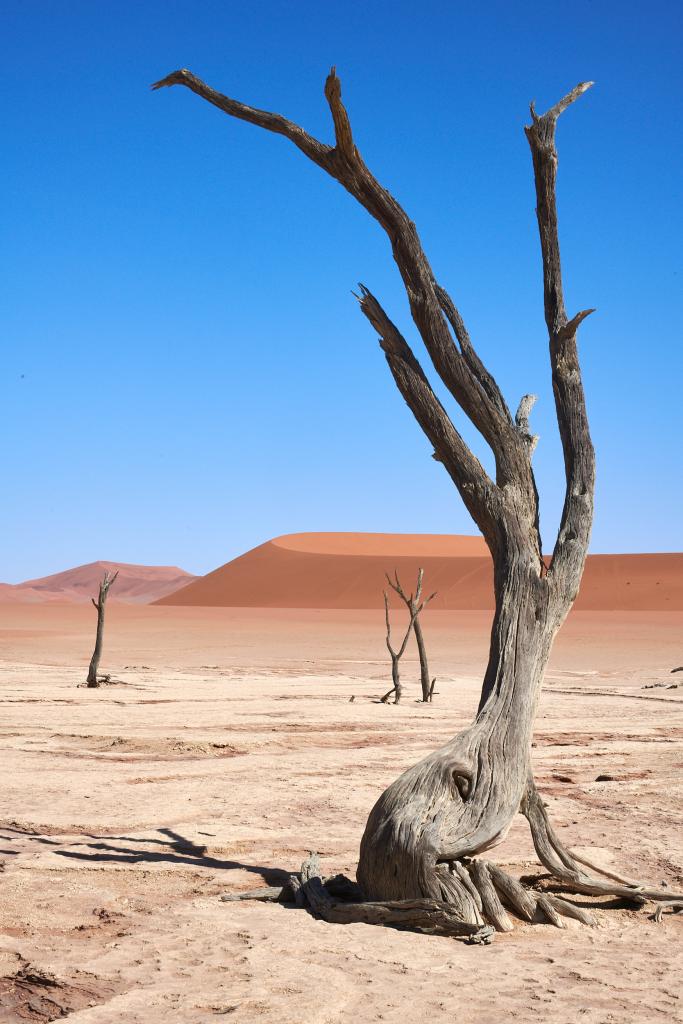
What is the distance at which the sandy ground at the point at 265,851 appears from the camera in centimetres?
404

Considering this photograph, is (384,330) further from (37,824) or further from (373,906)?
(37,824)

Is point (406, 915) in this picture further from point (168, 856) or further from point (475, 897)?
point (168, 856)

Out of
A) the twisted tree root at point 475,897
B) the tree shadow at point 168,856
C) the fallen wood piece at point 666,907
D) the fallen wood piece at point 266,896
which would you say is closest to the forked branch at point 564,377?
the twisted tree root at point 475,897

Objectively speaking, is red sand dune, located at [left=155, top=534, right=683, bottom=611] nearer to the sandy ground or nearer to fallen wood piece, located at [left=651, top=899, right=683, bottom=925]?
the sandy ground

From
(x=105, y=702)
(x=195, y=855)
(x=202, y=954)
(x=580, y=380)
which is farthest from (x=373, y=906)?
(x=105, y=702)

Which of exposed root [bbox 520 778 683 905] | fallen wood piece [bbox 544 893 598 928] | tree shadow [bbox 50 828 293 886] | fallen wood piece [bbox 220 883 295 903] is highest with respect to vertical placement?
exposed root [bbox 520 778 683 905]

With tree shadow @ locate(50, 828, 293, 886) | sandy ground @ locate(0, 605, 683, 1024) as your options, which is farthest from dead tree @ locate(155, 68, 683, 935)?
tree shadow @ locate(50, 828, 293, 886)

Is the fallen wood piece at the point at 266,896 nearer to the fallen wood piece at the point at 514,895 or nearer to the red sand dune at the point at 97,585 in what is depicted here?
the fallen wood piece at the point at 514,895

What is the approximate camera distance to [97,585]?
187750mm

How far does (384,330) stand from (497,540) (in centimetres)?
136

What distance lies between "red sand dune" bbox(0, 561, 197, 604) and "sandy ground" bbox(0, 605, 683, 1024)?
510 feet

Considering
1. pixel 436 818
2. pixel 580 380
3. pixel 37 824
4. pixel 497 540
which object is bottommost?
pixel 37 824

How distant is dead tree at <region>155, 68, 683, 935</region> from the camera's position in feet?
16.7

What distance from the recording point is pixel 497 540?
5.54m
